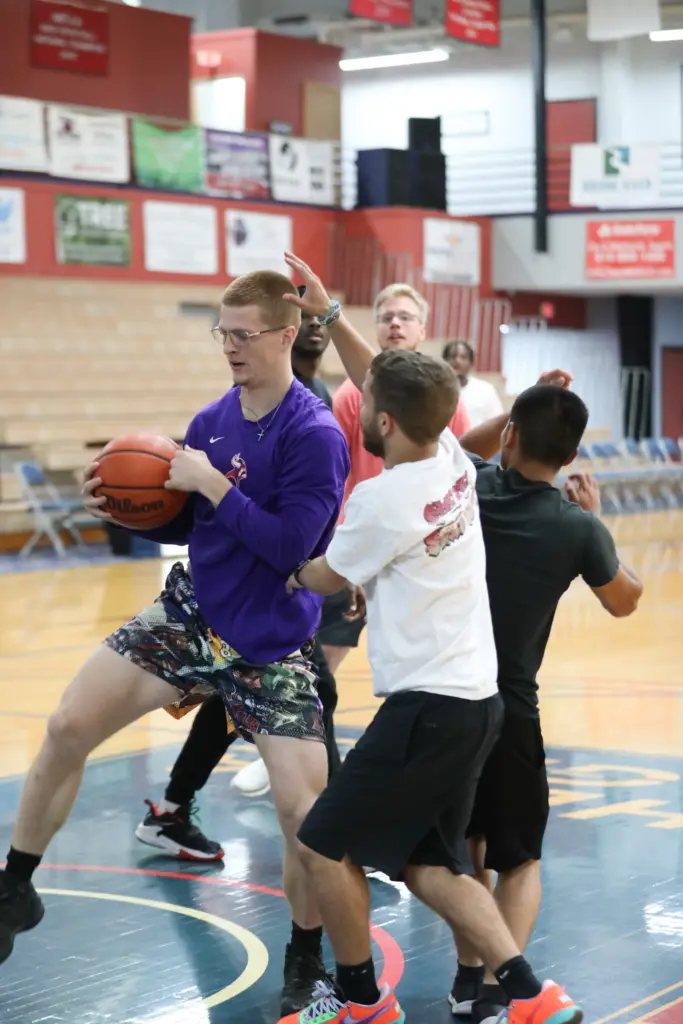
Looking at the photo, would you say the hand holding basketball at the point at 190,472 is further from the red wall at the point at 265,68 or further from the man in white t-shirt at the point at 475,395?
the red wall at the point at 265,68

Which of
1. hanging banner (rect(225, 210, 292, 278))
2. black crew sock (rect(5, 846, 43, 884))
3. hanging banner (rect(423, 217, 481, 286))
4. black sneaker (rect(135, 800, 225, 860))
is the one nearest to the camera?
black crew sock (rect(5, 846, 43, 884))

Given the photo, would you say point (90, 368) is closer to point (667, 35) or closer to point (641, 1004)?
point (667, 35)

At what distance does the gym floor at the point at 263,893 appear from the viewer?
4.34 meters

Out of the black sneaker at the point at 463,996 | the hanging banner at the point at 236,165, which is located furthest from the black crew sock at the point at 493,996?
the hanging banner at the point at 236,165

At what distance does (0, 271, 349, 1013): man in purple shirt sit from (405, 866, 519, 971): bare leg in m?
0.45

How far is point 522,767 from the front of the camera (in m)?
4.11

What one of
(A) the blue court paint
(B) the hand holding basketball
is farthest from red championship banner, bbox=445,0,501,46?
(B) the hand holding basketball

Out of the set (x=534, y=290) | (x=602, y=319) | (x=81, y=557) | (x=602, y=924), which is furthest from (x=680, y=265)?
(x=602, y=924)

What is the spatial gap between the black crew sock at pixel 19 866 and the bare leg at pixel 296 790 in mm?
696

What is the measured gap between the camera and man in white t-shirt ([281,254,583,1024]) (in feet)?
12.3

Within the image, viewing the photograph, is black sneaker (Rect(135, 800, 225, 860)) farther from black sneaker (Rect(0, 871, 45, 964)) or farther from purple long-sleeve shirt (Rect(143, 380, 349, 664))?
purple long-sleeve shirt (Rect(143, 380, 349, 664))

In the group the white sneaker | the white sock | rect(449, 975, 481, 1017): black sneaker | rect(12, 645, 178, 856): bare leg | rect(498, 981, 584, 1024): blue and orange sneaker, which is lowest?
the white sneaker

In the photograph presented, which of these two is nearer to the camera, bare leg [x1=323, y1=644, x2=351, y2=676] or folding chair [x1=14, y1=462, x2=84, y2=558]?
bare leg [x1=323, y1=644, x2=351, y2=676]

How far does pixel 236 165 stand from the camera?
23.4 metres
